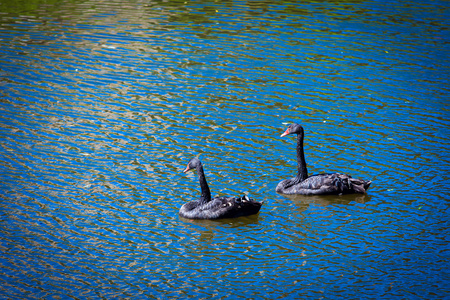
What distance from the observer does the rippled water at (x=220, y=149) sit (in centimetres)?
990

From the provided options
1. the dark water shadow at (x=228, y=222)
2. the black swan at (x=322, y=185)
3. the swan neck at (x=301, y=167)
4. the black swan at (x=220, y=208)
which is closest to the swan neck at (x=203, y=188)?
the black swan at (x=220, y=208)

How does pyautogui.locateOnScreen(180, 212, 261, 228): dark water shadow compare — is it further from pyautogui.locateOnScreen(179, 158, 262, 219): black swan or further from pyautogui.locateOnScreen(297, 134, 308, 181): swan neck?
pyautogui.locateOnScreen(297, 134, 308, 181): swan neck

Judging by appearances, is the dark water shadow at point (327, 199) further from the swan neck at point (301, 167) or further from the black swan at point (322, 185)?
the swan neck at point (301, 167)

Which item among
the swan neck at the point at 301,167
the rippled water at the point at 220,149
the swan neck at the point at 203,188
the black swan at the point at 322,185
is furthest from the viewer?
the swan neck at the point at 301,167

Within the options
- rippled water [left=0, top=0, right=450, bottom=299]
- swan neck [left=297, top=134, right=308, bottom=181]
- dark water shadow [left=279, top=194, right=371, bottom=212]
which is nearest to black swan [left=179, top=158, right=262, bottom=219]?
rippled water [left=0, top=0, right=450, bottom=299]

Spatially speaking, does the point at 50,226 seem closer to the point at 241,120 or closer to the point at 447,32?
the point at 241,120

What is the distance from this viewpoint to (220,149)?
14875 millimetres

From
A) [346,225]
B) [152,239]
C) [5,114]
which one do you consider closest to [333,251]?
[346,225]

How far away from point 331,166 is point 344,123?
9.31 ft

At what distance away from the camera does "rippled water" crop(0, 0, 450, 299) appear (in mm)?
9898

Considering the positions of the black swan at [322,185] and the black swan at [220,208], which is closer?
the black swan at [220,208]

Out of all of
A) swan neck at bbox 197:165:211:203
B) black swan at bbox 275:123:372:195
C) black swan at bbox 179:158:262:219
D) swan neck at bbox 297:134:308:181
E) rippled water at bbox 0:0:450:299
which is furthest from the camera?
swan neck at bbox 297:134:308:181

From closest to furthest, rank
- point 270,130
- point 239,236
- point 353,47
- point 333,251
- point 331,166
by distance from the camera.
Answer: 1. point 333,251
2. point 239,236
3. point 331,166
4. point 270,130
5. point 353,47

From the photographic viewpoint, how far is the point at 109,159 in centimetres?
1435
